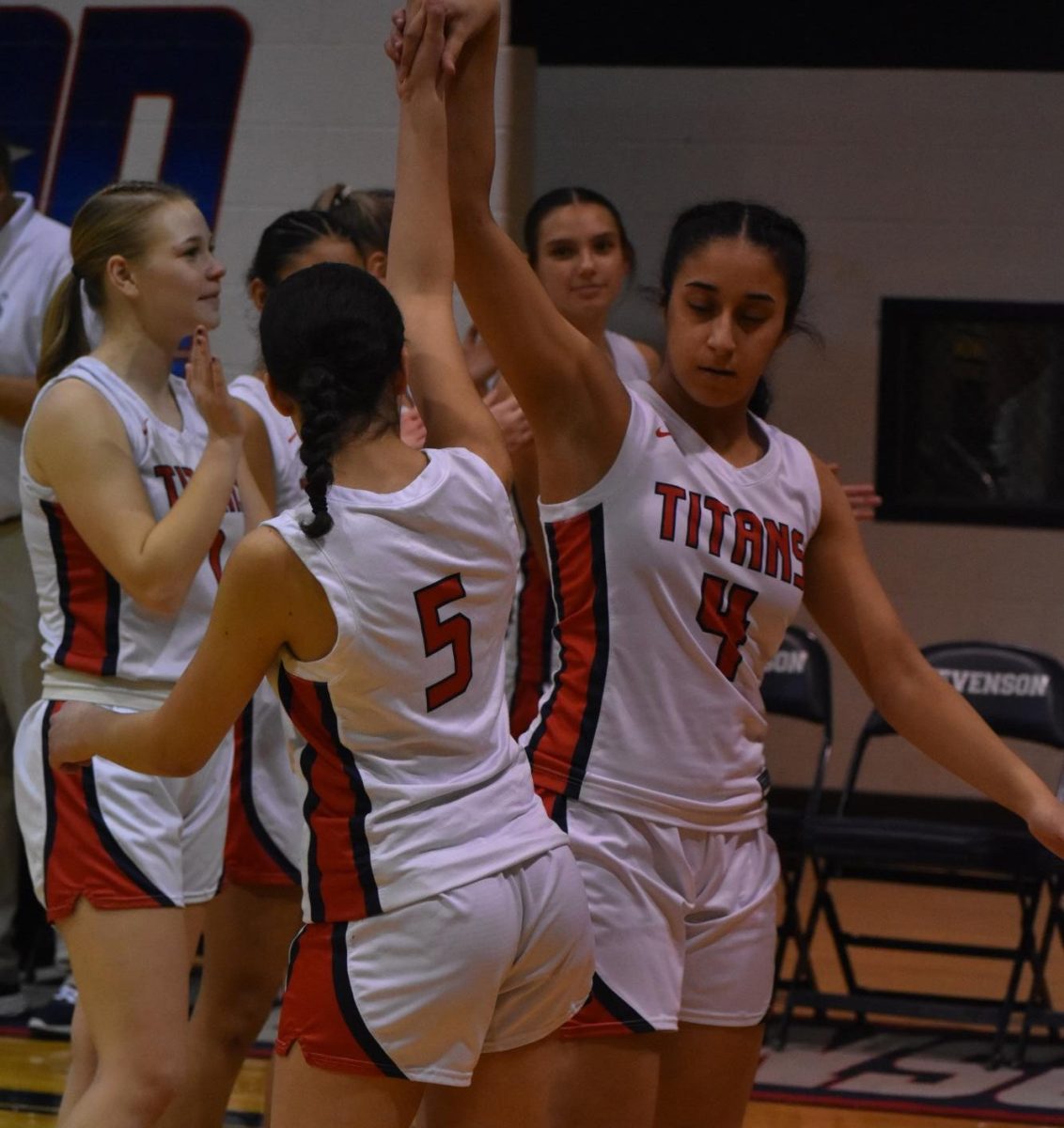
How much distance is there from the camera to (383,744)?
2078 millimetres

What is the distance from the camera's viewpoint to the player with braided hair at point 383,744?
2.04 metres

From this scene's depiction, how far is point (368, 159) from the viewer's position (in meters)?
5.77

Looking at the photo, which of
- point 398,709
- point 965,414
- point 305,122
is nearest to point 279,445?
point 398,709

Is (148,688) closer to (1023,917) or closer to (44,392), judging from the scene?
(44,392)

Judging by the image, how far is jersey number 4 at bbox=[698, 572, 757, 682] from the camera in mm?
2512

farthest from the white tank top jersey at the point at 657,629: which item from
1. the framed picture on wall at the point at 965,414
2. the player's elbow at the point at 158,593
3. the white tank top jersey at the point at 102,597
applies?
the framed picture on wall at the point at 965,414

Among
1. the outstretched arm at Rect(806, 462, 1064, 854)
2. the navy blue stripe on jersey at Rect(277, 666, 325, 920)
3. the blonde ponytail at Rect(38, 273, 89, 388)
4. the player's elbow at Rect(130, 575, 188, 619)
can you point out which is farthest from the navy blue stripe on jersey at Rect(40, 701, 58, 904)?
the outstretched arm at Rect(806, 462, 1064, 854)

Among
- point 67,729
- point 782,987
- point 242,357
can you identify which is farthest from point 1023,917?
point 67,729

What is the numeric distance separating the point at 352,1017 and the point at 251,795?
1.61m

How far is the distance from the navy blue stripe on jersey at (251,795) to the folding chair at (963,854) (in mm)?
2029

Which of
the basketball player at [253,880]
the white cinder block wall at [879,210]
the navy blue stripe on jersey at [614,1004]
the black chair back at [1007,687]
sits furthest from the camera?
the white cinder block wall at [879,210]

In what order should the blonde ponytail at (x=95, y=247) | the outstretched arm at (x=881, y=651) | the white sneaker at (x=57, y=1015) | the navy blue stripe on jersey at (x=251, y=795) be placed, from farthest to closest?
1. the white sneaker at (x=57, y=1015)
2. the navy blue stripe on jersey at (x=251, y=795)
3. the blonde ponytail at (x=95, y=247)
4. the outstretched arm at (x=881, y=651)

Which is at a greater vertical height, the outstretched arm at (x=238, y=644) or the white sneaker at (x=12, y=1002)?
the outstretched arm at (x=238, y=644)

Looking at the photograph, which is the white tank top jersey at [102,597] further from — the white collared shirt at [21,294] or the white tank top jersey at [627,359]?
the white collared shirt at [21,294]
